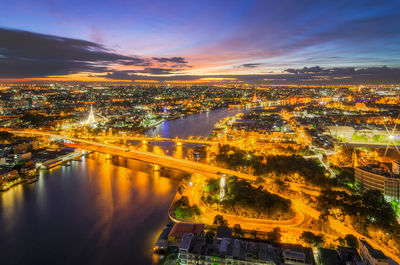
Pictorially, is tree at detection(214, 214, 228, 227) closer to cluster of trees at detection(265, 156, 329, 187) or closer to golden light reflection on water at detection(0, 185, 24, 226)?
cluster of trees at detection(265, 156, 329, 187)

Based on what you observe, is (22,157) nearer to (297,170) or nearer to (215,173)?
(215,173)

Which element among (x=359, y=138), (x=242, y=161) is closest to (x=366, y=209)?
(x=242, y=161)

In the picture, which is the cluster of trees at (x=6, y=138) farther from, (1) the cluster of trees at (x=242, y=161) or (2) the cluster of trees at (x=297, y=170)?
(2) the cluster of trees at (x=297, y=170)

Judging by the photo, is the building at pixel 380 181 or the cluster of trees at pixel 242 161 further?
the cluster of trees at pixel 242 161

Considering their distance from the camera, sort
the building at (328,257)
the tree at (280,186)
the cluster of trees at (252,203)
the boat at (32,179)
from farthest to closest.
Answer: the boat at (32,179)
the tree at (280,186)
the cluster of trees at (252,203)
the building at (328,257)

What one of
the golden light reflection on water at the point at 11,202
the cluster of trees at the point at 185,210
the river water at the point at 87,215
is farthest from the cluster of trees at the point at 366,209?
the golden light reflection on water at the point at 11,202

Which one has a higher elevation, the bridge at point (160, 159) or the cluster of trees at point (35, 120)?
the cluster of trees at point (35, 120)

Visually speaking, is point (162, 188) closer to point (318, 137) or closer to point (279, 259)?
point (279, 259)
